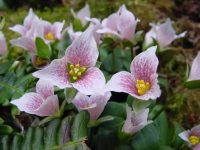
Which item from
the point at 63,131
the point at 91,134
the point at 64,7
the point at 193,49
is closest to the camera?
the point at 63,131

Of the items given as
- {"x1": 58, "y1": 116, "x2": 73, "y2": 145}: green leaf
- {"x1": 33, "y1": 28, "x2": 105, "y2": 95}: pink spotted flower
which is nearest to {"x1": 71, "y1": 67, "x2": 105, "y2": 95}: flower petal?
{"x1": 33, "y1": 28, "x2": 105, "y2": 95}: pink spotted flower

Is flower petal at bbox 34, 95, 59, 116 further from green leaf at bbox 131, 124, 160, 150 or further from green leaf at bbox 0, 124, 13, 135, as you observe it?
green leaf at bbox 131, 124, 160, 150

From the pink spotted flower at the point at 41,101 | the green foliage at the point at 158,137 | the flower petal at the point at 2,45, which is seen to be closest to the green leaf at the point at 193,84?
the green foliage at the point at 158,137

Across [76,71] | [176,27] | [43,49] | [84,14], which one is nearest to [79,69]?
[76,71]

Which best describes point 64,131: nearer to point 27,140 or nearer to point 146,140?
point 27,140

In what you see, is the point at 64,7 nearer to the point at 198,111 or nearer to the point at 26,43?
the point at 26,43

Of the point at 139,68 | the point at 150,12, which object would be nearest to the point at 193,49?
the point at 150,12

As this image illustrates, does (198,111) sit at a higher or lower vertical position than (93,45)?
lower
